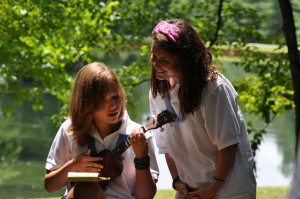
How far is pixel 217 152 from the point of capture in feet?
8.80

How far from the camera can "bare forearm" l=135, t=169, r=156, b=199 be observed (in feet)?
9.33

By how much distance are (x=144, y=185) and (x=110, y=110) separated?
1.18ft

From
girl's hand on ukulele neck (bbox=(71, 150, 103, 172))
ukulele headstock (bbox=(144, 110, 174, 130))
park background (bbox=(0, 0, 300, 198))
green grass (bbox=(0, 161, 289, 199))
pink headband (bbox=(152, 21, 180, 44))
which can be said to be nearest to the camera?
pink headband (bbox=(152, 21, 180, 44))

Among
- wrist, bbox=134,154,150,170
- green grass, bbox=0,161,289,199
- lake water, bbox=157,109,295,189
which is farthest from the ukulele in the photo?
lake water, bbox=157,109,295,189

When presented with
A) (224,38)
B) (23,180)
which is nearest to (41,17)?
(224,38)

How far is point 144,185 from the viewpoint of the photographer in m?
2.88

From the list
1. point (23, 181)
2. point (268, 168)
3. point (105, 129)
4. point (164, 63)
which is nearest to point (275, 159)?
point (268, 168)

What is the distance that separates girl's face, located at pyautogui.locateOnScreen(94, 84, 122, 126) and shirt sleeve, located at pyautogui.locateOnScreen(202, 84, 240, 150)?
46 centimetres

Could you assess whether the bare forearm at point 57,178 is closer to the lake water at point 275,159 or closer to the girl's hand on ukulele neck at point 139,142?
the girl's hand on ukulele neck at point 139,142

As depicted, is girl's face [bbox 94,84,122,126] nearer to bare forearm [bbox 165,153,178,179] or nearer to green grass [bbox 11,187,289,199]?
bare forearm [bbox 165,153,178,179]

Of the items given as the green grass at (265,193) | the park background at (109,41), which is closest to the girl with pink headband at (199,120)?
the green grass at (265,193)

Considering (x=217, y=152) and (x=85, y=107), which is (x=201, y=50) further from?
(x=85, y=107)

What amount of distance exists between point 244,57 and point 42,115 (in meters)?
10.2

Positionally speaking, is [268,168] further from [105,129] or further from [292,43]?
[105,129]
